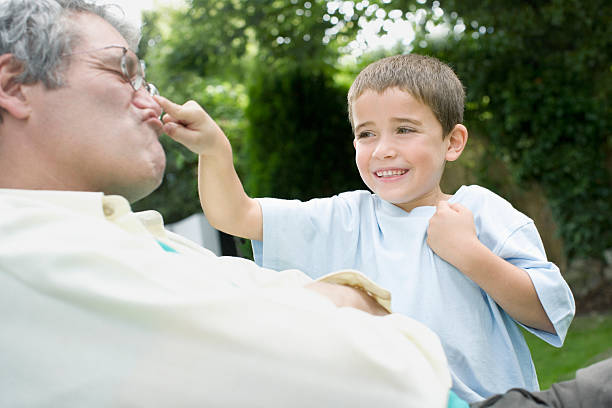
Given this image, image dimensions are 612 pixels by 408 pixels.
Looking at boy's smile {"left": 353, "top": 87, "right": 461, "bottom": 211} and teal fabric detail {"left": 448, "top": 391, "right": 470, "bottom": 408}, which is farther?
boy's smile {"left": 353, "top": 87, "right": 461, "bottom": 211}

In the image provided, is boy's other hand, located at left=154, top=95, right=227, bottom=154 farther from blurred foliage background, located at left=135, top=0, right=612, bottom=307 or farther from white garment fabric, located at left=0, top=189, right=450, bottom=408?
blurred foliage background, located at left=135, top=0, right=612, bottom=307

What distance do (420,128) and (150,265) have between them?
1204 mm

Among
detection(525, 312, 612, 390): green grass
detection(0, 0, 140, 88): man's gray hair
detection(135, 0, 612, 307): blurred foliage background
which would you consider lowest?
detection(525, 312, 612, 390): green grass

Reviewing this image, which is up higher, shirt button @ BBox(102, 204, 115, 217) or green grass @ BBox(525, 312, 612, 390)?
shirt button @ BBox(102, 204, 115, 217)

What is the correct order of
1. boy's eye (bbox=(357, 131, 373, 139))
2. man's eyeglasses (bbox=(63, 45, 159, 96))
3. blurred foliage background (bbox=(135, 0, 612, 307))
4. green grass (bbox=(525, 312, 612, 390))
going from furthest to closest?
1. blurred foliage background (bbox=(135, 0, 612, 307))
2. green grass (bbox=(525, 312, 612, 390))
3. boy's eye (bbox=(357, 131, 373, 139))
4. man's eyeglasses (bbox=(63, 45, 159, 96))

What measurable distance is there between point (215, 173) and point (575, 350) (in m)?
5.11

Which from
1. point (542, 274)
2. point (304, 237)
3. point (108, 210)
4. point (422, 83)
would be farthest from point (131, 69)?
point (542, 274)

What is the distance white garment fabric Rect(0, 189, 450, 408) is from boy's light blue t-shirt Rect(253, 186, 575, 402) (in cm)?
72

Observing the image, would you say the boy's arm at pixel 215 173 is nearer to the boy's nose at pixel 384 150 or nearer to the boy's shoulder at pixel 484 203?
the boy's nose at pixel 384 150

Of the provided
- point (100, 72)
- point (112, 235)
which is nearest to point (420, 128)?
point (100, 72)

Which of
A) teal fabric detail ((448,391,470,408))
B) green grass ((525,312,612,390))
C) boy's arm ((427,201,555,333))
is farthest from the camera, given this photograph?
green grass ((525,312,612,390))

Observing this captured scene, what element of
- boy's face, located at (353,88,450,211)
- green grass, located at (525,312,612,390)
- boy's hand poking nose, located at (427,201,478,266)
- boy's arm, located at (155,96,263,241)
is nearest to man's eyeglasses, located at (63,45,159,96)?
boy's arm, located at (155,96,263,241)

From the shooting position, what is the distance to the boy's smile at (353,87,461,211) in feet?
6.58

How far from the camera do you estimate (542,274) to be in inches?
72.1
